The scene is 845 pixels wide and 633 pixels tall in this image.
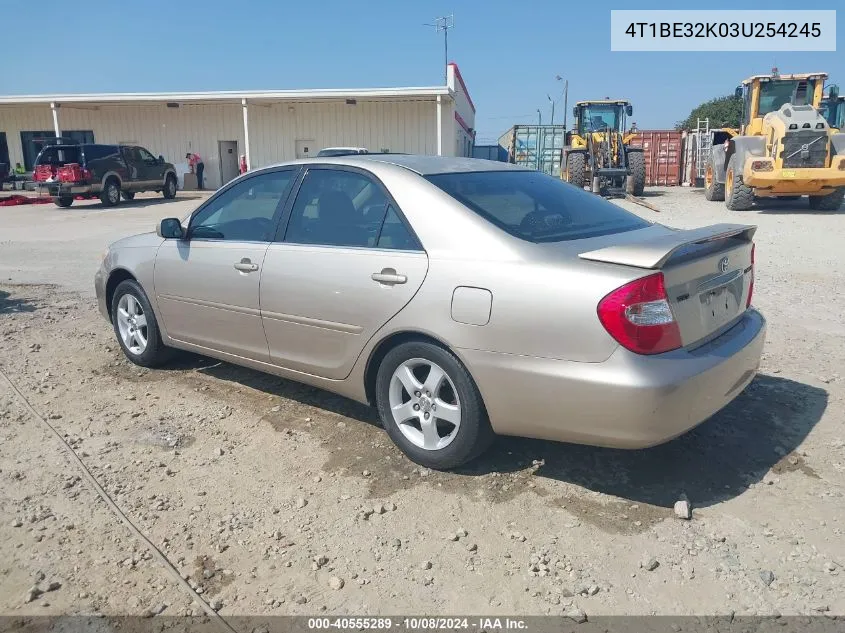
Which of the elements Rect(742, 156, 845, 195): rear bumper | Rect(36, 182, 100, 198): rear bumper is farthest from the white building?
Rect(742, 156, 845, 195): rear bumper

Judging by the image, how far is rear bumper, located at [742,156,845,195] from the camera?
15391 millimetres

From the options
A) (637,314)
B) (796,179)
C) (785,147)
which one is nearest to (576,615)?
(637,314)

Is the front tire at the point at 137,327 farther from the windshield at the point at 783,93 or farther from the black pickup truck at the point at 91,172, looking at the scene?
the black pickup truck at the point at 91,172

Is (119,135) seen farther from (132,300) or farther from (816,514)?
(816,514)

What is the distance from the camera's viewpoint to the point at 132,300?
5.28 m

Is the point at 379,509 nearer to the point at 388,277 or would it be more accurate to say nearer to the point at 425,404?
the point at 425,404

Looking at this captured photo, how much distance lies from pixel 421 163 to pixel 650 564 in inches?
96.5

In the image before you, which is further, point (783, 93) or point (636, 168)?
point (636, 168)

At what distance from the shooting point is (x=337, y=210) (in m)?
4.04

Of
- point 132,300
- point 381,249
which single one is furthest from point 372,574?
point 132,300

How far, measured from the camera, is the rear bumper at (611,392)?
2910 millimetres

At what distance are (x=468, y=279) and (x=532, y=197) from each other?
0.93 m

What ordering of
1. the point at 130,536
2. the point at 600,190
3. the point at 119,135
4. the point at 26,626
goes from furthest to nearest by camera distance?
the point at 119,135 < the point at 600,190 < the point at 130,536 < the point at 26,626

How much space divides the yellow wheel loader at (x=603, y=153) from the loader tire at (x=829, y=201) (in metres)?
4.99
